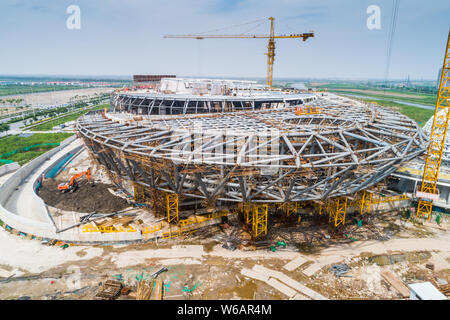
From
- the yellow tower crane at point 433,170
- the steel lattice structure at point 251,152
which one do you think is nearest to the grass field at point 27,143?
the steel lattice structure at point 251,152

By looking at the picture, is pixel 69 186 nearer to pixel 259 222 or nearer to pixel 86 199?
pixel 86 199

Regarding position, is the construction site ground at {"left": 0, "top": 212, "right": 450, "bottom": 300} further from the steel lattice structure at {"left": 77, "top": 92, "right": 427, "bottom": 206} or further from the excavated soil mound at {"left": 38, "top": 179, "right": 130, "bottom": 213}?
the excavated soil mound at {"left": 38, "top": 179, "right": 130, "bottom": 213}

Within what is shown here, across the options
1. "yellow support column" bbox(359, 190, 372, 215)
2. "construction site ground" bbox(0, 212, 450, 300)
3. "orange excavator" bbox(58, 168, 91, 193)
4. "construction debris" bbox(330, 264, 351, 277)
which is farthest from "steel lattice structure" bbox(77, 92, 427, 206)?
"orange excavator" bbox(58, 168, 91, 193)

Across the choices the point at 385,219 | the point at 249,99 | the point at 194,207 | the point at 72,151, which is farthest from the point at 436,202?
the point at 72,151

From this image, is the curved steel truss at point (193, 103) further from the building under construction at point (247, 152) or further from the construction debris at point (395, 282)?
the construction debris at point (395, 282)

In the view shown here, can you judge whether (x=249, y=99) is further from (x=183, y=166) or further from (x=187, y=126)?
(x=183, y=166)
